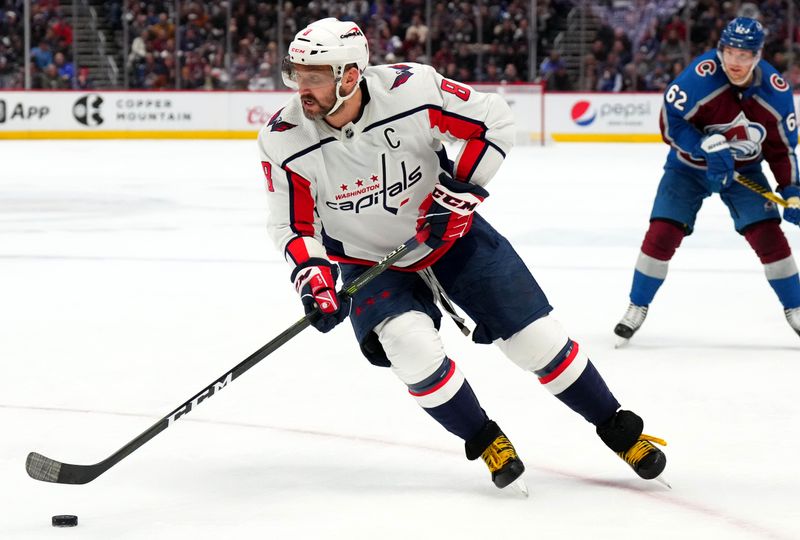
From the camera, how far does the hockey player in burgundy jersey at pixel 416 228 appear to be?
2527 mm

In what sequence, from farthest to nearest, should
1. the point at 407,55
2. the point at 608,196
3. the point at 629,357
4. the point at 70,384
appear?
the point at 407,55, the point at 608,196, the point at 629,357, the point at 70,384

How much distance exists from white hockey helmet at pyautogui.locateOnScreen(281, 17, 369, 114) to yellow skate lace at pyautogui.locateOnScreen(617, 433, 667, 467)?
0.94m

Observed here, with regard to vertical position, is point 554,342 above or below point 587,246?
above

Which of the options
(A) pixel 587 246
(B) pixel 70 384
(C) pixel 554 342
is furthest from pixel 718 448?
(A) pixel 587 246

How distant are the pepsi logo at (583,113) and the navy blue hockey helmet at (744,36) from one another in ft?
33.1

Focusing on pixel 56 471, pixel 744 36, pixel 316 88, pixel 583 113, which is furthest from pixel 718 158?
pixel 583 113

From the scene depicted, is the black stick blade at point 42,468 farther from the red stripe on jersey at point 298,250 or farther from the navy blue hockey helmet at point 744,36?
the navy blue hockey helmet at point 744,36

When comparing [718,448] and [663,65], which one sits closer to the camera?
[718,448]

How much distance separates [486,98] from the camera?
270 cm

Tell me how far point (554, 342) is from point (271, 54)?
489 inches

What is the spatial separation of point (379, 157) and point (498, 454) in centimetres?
66

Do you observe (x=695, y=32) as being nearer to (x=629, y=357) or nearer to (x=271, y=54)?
(x=271, y=54)

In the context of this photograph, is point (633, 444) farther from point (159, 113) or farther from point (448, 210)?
point (159, 113)

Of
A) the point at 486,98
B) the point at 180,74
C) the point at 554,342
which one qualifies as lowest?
the point at 180,74
